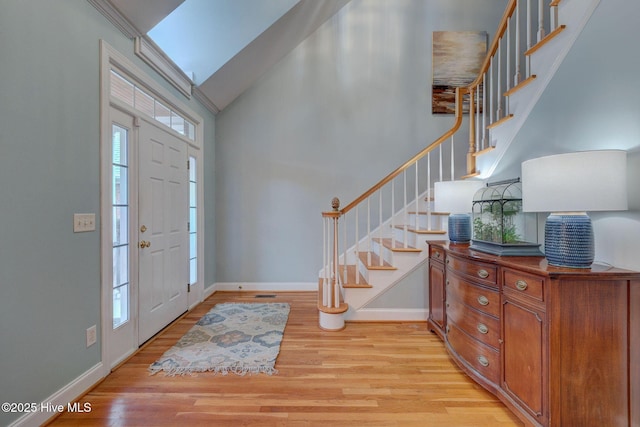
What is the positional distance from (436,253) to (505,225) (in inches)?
26.7

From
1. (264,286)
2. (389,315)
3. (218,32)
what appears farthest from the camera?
(264,286)

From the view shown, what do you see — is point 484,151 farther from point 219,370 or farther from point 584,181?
point 219,370

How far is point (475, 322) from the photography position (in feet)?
5.65

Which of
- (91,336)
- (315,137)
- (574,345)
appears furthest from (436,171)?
(91,336)

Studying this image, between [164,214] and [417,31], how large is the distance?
4046 mm

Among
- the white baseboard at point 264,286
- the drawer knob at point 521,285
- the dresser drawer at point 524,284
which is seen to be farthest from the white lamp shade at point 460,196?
the white baseboard at point 264,286

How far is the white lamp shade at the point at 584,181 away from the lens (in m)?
1.20

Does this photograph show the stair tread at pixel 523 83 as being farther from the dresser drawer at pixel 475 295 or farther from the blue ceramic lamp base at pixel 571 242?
the dresser drawer at pixel 475 295

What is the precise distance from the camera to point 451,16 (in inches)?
145

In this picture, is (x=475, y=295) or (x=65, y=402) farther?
(x=475, y=295)

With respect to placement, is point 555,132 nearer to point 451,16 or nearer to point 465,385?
point 465,385

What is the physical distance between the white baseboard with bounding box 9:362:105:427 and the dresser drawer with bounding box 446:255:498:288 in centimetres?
250

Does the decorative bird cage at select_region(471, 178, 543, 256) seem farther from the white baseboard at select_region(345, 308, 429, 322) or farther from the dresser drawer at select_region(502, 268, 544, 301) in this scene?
the white baseboard at select_region(345, 308, 429, 322)

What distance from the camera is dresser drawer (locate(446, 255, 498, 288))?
159 cm
